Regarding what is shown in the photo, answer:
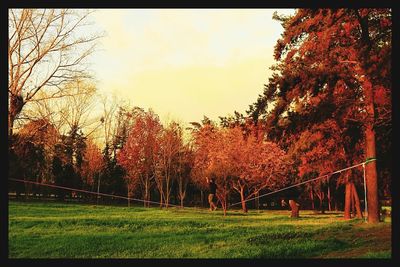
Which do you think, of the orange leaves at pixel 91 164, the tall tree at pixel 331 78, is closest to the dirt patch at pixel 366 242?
the tall tree at pixel 331 78

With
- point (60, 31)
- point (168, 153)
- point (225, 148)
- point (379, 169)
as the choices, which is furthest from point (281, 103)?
point (168, 153)

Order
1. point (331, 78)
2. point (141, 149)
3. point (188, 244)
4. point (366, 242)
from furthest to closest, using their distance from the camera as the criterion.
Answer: point (141, 149), point (331, 78), point (188, 244), point (366, 242)

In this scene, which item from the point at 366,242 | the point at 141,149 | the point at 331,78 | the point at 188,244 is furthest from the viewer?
the point at 141,149

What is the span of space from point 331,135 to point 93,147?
3477 centimetres

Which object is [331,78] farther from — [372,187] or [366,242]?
Answer: [366,242]

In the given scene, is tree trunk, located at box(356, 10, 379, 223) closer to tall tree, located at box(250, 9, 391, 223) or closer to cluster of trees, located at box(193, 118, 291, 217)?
tall tree, located at box(250, 9, 391, 223)

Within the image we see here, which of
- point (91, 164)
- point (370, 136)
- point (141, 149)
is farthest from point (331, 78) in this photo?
point (91, 164)

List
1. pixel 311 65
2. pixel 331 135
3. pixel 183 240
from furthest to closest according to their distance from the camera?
pixel 331 135 → pixel 311 65 → pixel 183 240

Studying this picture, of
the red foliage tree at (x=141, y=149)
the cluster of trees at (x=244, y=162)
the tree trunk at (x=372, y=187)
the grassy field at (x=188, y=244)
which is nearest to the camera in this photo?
the grassy field at (x=188, y=244)

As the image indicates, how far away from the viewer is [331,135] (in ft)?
78.0

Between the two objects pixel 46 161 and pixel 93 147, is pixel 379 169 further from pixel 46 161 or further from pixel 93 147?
pixel 93 147

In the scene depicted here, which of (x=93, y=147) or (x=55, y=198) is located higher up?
(x=93, y=147)

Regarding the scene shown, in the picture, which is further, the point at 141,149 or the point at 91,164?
the point at 91,164

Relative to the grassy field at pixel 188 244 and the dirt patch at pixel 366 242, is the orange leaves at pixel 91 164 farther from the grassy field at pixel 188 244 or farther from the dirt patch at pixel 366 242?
the dirt patch at pixel 366 242
